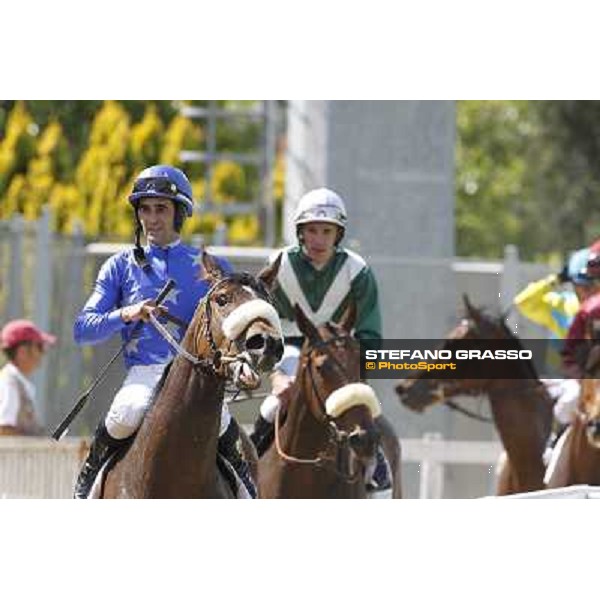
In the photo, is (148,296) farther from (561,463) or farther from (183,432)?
(561,463)

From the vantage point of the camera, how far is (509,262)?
16.5 metres

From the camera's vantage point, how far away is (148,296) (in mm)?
10094

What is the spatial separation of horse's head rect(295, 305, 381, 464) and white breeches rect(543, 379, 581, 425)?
2567 millimetres

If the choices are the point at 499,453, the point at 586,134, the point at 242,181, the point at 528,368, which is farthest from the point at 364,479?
the point at 586,134

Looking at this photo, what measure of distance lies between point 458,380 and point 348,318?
7.99 ft

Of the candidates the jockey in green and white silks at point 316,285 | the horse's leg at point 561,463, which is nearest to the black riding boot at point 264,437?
the jockey in green and white silks at point 316,285

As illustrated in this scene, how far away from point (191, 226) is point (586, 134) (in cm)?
2022

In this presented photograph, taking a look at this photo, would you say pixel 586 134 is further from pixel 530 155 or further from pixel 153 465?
pixel 153 465

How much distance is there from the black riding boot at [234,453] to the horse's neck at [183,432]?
255 mm

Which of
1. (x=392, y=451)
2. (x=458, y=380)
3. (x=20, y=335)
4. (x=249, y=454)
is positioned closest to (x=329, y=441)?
(x=249, y=454)

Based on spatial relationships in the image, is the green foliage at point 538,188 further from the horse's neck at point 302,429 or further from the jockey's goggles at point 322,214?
the horse's neck at point 302,429

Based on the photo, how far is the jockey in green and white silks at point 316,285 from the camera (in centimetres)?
1156

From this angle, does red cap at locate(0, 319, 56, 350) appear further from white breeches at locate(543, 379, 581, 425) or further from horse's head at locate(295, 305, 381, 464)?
white breeches at locate(543, 379, 581, 425)

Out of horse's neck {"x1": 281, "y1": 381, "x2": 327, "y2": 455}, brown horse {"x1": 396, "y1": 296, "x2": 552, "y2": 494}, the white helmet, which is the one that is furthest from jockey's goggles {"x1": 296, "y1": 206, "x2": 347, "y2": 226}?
brown horse {"x1": 396, "y1": 296, "x2": 552, "y2": 494}
